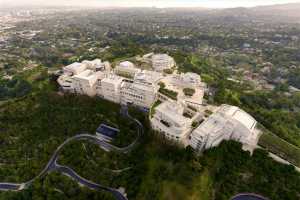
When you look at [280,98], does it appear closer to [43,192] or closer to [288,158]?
[288,158]

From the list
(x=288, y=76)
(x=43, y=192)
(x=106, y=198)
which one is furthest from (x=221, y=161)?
(x=288, y=76)

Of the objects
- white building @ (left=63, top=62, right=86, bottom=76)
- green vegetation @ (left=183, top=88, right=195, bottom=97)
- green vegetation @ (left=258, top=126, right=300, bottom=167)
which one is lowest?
green vegetation @ (left=258, top=126, right=300, bottom=167)

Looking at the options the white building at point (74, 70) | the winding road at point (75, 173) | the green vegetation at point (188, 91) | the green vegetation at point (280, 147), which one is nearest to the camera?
the winding road at point (75, 173)

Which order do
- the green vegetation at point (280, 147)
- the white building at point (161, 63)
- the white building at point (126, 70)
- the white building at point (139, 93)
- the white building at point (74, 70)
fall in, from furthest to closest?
the white building at point (161, 63) → the white building at point (74, 70) → the white building at point (126, 70) → the white building at point (139, 93) → the green vegetation at point (280, 147)

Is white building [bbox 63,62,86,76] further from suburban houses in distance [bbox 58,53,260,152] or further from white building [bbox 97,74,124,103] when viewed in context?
white building [bbox 97,74,124,103]

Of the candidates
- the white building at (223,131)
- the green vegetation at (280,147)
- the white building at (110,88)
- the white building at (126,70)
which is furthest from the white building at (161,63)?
the green vegetation at (280,147)

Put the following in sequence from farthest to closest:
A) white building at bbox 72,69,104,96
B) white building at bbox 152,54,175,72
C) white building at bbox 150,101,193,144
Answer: white building at bbox 152,54,175,72 → white building at bbox 72,69,104,96 → white building at bbox 150,101,193,144

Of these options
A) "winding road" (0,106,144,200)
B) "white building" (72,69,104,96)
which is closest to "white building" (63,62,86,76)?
"white building" (72,69,104,96)

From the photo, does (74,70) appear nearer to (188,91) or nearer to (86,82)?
(86,82)

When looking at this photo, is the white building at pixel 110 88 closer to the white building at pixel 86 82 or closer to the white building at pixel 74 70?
the white building at pixel 86 82
